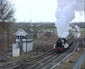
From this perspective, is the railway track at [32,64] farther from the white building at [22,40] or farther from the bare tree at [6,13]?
the bare tree at [6,13]

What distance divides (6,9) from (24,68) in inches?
1393

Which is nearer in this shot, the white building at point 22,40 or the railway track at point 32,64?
the railway track at point 32,64

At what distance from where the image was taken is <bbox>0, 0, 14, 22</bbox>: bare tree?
183ft

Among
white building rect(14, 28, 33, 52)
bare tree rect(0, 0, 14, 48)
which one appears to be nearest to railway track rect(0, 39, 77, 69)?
white building rect(14, 28, 33, 52)

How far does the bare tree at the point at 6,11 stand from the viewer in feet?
183

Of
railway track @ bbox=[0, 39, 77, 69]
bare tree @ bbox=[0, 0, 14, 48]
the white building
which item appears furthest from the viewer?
bare tree @ bbox=[0, 0, 14, 48]

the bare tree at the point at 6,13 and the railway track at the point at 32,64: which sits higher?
the bare tree at the point at 6,13

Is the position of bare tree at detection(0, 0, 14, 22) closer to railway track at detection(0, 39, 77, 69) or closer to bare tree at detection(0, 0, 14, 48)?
bare tree at detection(0, 0, 14, 48)

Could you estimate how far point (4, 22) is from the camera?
5506 centimetres

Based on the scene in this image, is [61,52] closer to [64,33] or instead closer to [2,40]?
[64,33]

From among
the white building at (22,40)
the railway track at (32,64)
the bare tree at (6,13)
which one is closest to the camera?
the railway track at (32,64)

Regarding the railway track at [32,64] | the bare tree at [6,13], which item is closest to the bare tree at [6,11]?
the bare tree at [6,13]

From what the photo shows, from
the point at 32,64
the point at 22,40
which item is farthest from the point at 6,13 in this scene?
the point at 32,64

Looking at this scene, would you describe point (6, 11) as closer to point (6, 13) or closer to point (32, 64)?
point (6, 13)
